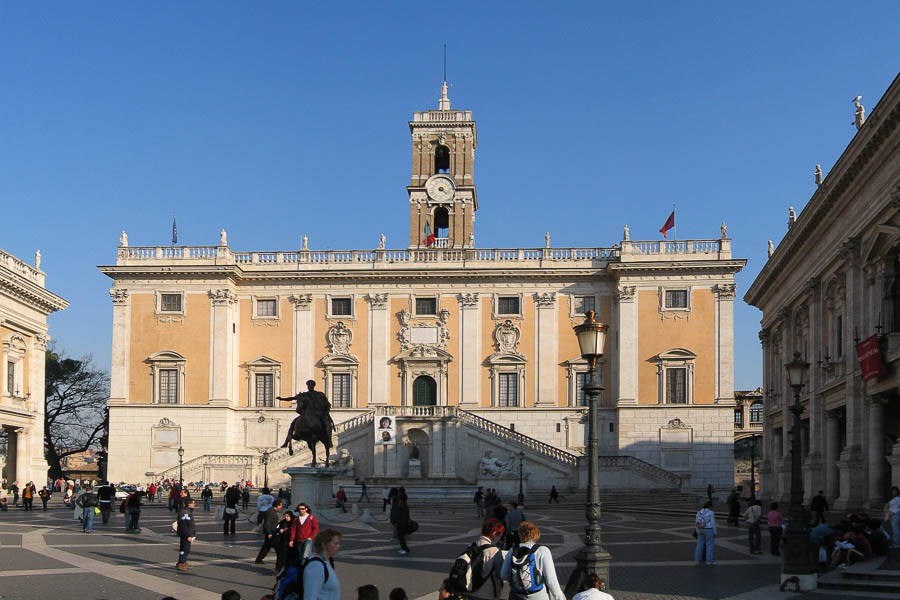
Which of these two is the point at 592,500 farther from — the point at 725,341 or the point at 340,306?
the point at 340,306

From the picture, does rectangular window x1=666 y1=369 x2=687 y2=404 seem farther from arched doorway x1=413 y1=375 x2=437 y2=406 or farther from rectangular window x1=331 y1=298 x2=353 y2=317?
rectangular window x1=331 y1=298 x2=353 y2=317

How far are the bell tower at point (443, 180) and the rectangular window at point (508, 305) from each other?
19.3 feet

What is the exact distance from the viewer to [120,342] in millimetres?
61594

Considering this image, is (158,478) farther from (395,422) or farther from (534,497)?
(534,497)

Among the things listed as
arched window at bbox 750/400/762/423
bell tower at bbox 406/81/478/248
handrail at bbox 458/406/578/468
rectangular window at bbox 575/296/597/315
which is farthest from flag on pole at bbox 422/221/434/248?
arched window at bbox 750/400/762/423

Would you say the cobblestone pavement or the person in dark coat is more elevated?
the person in dark coat

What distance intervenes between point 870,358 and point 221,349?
129 feet

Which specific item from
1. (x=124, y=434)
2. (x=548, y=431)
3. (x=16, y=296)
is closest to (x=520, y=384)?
(x=548, y=431)

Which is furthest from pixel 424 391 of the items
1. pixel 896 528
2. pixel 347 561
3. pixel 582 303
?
pixel 896 528

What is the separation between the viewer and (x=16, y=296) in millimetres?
52062

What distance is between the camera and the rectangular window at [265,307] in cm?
6272

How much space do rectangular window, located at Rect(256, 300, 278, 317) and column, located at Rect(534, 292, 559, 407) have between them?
15.1 m

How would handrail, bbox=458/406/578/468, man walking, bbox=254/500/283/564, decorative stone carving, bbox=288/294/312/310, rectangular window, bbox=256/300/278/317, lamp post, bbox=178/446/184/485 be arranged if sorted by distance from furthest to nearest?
rectangular window, bbox=256/300/278/317 → decorative stone carving, bbox=288/294/312/310 → lamp post, bbox=178/446/184/485 → handrail, bbox=458/406/578/468 → man walking, bbox=254/500/283/564

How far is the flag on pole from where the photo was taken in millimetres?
65062
